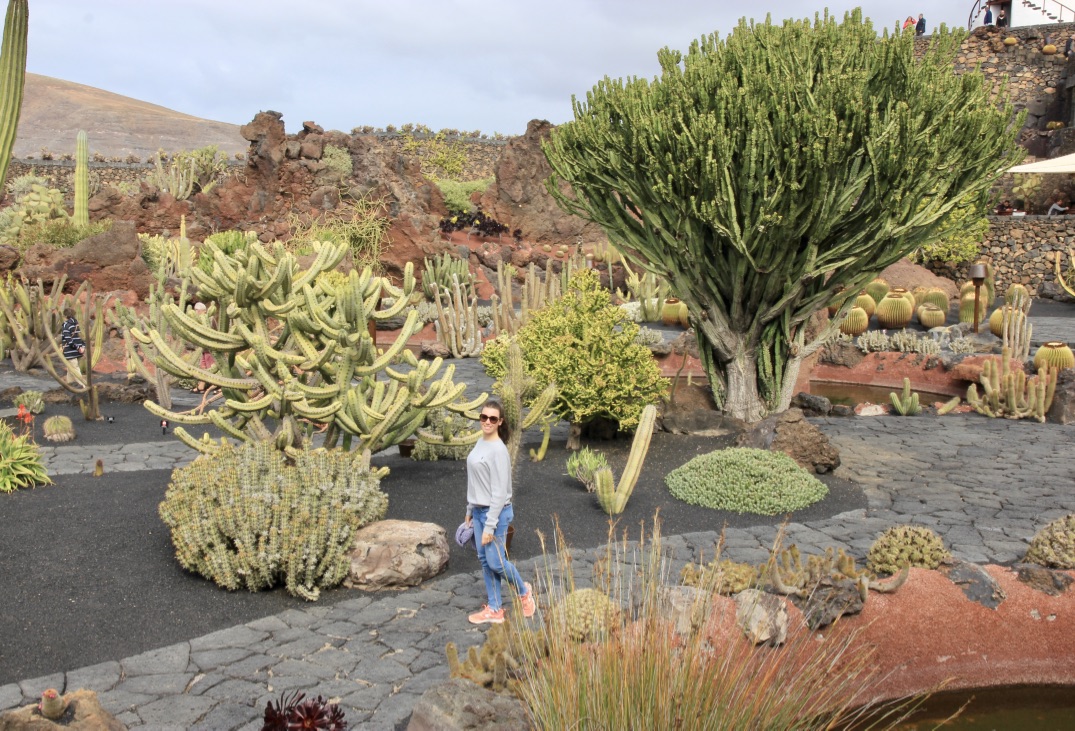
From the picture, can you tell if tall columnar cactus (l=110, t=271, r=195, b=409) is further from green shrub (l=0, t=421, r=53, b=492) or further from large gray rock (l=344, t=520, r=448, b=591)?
large gray rock (l=344, t=520, r=448, b=591)

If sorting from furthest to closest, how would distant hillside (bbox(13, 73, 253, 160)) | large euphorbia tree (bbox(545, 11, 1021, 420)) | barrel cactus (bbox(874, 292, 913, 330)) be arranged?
distant hillside (bbox(13, 73, 253, 160)) < barrel cactus (bbox(874, 292, 913, 330)) < large euphorbia tree (bbox(545, 11, 1021, 420))

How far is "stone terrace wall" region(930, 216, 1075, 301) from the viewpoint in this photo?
2509cm

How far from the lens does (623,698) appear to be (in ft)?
11.0

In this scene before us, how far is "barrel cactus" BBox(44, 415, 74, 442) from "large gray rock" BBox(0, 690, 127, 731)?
6.56 meters

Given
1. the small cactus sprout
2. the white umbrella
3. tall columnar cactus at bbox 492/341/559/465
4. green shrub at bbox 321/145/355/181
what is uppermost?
the white umbrella

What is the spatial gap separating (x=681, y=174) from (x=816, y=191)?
1.31m

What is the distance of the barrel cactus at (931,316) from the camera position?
19.2 metres

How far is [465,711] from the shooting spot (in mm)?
3729

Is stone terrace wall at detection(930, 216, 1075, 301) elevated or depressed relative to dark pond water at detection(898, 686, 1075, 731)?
elevated

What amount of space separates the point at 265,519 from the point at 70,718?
2.37 m

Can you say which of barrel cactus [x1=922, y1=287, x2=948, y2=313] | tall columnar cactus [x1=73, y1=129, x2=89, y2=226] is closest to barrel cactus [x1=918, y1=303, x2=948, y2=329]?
barrel cactus [x1=922, y1=287, x2=948, y2=313]

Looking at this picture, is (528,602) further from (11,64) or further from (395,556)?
(11,64)

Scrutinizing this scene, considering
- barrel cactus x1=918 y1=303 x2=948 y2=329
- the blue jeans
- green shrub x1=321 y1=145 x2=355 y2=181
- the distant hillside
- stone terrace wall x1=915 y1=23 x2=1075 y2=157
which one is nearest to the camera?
the blue jeans

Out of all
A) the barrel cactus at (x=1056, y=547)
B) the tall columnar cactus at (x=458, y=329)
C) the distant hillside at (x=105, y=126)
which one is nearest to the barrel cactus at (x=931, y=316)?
the tall columnar cactus at (x=458, y=329)
